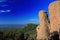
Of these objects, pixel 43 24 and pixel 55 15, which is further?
pixel 43 24

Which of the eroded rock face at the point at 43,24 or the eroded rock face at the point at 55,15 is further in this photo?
the eroded rock face at the point at 43,24

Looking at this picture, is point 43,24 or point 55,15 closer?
point 55,15

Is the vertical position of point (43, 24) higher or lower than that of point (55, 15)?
lower

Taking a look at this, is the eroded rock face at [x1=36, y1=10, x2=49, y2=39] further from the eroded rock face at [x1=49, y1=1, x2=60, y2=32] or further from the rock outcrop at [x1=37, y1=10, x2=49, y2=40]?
the eroded rock face at [x1=49, y1=1, x2=60, y2=32]

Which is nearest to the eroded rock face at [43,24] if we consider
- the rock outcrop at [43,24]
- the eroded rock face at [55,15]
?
the rock outcrop at [43,24]

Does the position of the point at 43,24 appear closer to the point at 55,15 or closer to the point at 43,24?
the point at 43,24

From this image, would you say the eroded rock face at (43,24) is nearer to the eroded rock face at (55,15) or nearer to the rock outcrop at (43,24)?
the rock outcrop at (43,24)

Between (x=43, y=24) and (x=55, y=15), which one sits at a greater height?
(x=55, y=15)

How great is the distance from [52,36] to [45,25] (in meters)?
7.28

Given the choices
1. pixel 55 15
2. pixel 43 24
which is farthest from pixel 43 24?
pixel 55 15

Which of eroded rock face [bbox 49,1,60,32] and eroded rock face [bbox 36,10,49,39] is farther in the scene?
eroded rock face [bbox 36,10,49,39]

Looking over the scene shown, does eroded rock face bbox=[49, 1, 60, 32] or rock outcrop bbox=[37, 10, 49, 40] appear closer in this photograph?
eroded rock face bbox=[49, 1, 60, 32]

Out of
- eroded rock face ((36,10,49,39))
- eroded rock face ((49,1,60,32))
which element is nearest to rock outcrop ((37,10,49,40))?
eroded rock face ((36,10,49,39))

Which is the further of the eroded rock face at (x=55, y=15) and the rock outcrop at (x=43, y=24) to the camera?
the rock outcrop at (x=43, y=24)
